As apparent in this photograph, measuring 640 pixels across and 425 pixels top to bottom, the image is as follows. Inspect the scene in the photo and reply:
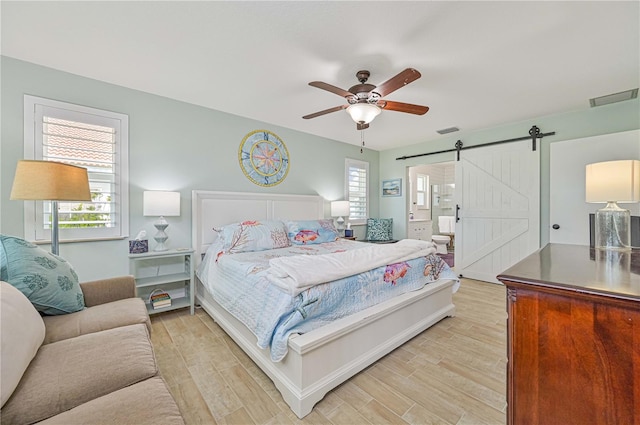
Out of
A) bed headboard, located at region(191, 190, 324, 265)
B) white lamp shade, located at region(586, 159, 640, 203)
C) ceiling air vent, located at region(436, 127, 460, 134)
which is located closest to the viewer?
white lamp shade, located at region(586, 159, 640, 203)

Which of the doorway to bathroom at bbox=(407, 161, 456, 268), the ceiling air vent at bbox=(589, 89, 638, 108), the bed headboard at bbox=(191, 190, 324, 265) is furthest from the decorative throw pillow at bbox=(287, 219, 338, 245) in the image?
the ceiling air vent at bbox=(589, 89, 638, 108)

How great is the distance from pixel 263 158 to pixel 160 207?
5.15ft

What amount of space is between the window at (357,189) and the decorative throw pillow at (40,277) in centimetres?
407

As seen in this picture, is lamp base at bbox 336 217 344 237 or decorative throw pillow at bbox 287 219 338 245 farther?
lamp base at bbox 336 217 344 237

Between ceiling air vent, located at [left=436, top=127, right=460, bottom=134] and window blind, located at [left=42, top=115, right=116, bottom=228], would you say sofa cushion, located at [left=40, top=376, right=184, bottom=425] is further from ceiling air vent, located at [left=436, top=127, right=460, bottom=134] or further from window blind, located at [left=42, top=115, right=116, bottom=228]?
ceiling air vent, located at [left=436, top=127, right=460, bottom=134]

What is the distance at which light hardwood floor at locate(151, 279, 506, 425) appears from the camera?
1542 millimetres

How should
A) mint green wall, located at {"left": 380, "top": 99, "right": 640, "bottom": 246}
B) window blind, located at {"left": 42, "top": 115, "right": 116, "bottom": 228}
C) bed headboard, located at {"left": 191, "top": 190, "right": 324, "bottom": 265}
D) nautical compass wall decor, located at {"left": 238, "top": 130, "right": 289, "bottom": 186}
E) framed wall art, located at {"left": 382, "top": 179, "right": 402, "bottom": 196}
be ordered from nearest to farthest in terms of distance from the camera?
window blind, located at {"left": 42, "top": 115, "right": 116, "bottom": 228}, mint green wall, located at {"left": 380, "top": 99, "right": 640, "bottom": 246}, bed headboard, located at {"left": 191, "top": 190, "right": 324, "bottom": 265}, nautical compass wall decor, located at {"left": 238, "top": 130, "right": 289, "bottom": 186}, framed wall art, located at {"left": 382, "top": 179, "right": 402, "bottom": 196}

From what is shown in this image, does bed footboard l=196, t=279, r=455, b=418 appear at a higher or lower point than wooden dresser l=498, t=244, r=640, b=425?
lower

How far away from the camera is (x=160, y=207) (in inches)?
111

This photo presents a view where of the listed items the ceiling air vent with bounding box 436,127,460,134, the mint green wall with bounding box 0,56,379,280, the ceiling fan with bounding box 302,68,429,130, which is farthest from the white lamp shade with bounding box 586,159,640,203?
the mint green wall with bounding box 0,56,379,280

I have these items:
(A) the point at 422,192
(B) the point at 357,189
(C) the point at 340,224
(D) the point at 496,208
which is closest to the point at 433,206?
(A) the point at 422,192

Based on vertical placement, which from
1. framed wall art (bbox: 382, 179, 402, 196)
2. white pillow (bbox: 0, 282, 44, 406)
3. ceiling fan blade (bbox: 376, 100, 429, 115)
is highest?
ceiling fan blade (bbox: 376, 100, 429, 115)

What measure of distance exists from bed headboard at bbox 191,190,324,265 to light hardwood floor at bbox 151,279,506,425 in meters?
1.10

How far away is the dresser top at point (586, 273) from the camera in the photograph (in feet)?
2.80
